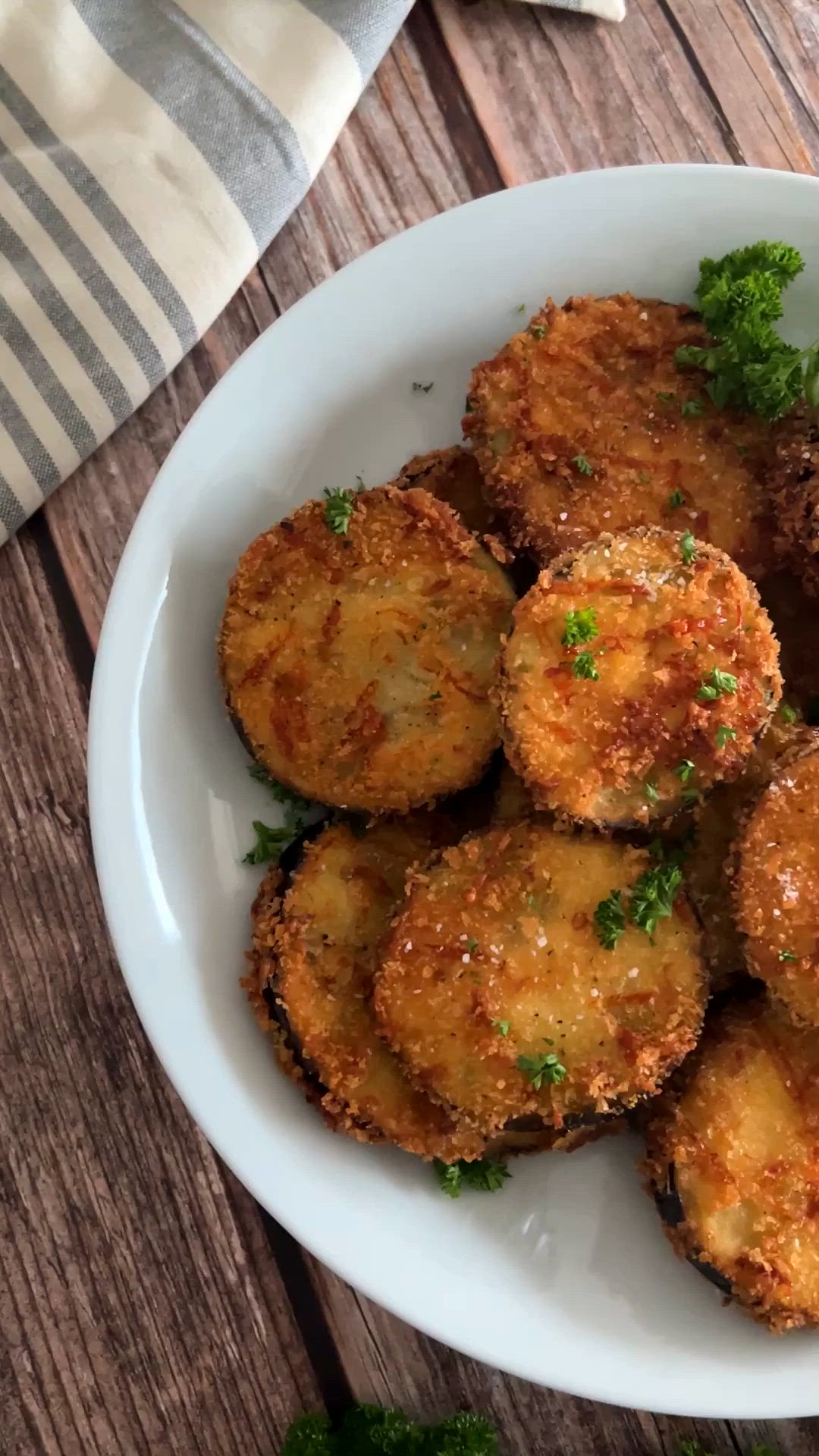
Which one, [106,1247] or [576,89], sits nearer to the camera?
[106,1247]

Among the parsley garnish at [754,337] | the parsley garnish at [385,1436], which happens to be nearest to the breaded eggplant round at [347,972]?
the parsley garnish at [385,1436]

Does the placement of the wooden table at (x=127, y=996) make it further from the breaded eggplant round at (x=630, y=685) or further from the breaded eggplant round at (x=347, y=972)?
the breaded eggplant round at (x=630, y=685)

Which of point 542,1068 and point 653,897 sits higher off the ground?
point 653,897

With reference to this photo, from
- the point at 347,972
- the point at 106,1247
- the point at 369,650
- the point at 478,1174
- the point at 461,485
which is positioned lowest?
the point at 106,1247

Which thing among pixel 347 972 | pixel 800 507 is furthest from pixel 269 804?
pixel 800 507

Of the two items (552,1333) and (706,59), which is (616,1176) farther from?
(706,59)

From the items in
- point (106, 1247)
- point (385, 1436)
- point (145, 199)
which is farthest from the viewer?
point (145, 199)

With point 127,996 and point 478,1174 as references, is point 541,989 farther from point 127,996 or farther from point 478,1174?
point 127,996
